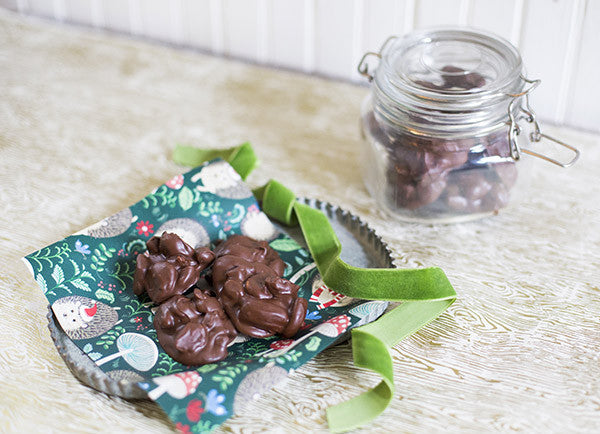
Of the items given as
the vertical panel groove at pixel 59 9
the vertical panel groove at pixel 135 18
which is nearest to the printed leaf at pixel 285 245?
the vertical panel groove at pixel 135 18

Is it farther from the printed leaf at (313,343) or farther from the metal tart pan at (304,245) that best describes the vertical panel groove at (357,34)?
the printed leaf at (313,343)

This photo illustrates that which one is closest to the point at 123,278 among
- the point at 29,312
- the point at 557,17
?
the point at 29,312

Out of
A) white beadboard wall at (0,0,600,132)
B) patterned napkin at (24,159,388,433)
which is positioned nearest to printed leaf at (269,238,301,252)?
patterned napkin at (24,159,388,433)

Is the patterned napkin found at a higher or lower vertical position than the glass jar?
lower

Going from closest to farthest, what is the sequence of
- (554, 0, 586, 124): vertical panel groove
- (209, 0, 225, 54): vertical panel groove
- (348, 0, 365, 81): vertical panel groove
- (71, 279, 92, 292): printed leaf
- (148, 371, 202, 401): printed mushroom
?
(148, 371, 202, 401): printed mushroom → (71, 279, 92, 292): printed leaf → (554, 0, 586, 124): vertical panel groove → (348, 0, 365, 81): vertical panel groove → (209, 0, 225, 54): vertical panel groove

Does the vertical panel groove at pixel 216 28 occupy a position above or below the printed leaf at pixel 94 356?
above

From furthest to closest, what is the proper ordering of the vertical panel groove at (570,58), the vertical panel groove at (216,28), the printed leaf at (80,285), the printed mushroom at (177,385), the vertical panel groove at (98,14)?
1. the vertical panel groove at (98,14)
2. the vertical panel groove at (216,28)
3. the vertical panel groove at (570,58)
4. the printed leaf at (80,285)
5. the printed mushroom at (177,385)

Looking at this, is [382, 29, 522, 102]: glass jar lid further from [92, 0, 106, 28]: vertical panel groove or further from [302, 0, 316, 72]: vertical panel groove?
[92, 0, 106, 28]: vertical panel groove

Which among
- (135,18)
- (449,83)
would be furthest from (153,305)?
(135,18)
